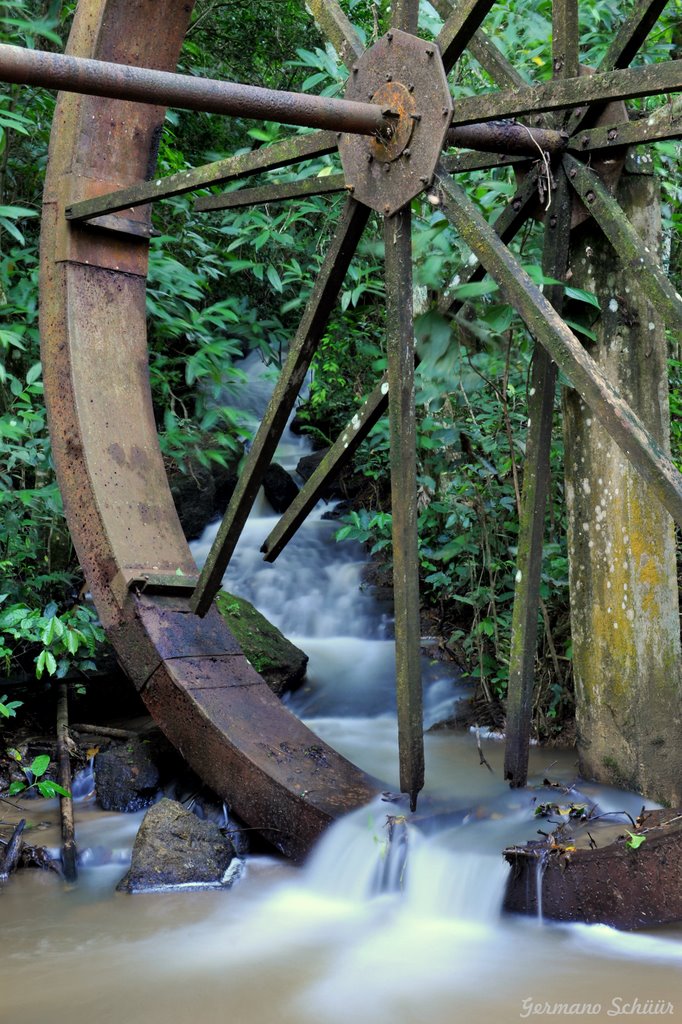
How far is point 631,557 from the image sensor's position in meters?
3.43

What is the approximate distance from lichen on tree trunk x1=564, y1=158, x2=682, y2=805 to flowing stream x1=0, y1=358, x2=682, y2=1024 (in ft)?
0.64

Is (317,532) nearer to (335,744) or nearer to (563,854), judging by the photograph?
(335,744)

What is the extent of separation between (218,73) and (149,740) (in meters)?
6.75

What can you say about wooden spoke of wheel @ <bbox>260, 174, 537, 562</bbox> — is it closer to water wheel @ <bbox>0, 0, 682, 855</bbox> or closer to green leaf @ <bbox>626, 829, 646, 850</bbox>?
water wheel @ <bbox>0, 0, 682, 855</bbox>

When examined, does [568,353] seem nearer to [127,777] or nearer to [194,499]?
[127,777]

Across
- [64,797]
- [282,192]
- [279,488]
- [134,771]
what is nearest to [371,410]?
[282,192]

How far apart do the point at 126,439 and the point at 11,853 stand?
1.80 metres

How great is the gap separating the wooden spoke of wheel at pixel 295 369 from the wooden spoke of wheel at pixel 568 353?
42 centimetres

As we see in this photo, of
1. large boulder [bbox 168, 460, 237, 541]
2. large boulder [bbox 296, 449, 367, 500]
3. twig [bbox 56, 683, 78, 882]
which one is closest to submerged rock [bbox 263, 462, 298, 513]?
large boulder [bbox 296, 449, 367, 500]

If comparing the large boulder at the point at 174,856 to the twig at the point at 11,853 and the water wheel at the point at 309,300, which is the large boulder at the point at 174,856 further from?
the twig at the point at 11,853

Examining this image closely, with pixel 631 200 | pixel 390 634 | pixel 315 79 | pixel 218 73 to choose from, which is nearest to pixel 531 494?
pixel 631 200

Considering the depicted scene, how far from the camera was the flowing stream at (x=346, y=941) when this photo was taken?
9.08 feet

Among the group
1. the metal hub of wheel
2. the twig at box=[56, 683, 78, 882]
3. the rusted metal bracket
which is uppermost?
the rusted metal bracket

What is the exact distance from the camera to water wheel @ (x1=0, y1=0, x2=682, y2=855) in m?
2.92
